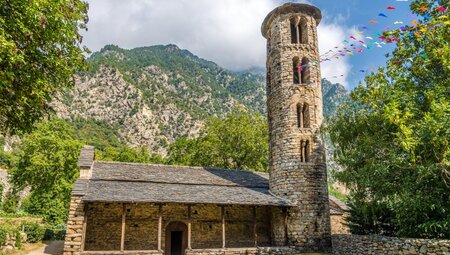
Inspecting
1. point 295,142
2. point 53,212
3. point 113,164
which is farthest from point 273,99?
point 53,212

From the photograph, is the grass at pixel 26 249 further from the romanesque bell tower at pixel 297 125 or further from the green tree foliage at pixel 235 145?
the green tree foliage at pixel 235 145

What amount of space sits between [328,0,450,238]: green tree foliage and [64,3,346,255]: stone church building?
2.25 metres

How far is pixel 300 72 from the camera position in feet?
64.5

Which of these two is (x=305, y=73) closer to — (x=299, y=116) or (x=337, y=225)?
(x=299, y=116)

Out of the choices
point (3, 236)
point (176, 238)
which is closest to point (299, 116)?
point (176, 238)

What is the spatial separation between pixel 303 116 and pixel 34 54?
14392 mm

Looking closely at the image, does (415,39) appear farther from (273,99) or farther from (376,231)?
(376,231)

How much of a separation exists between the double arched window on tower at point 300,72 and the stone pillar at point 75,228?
44.7ft

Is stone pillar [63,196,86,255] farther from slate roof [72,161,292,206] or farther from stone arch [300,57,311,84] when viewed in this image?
stone arch [300,57,311,84]

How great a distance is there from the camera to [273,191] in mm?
18422

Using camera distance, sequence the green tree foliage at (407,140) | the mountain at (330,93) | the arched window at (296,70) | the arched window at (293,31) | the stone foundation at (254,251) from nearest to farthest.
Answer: the green tree foliage at (407,140) < the stone foundation at (254,251) < the arched window at (296,70) < the arched window at (293,31) < the mountain at (330,93)

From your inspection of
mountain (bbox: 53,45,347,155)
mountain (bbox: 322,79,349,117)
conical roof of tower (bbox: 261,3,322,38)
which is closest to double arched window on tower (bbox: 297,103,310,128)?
conical roof of tower (bbox: 261,3,322,38)

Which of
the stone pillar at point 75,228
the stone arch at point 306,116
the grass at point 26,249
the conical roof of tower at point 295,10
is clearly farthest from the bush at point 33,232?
the conical roof of tower at point 295,10

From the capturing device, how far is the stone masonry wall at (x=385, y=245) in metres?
10.9
